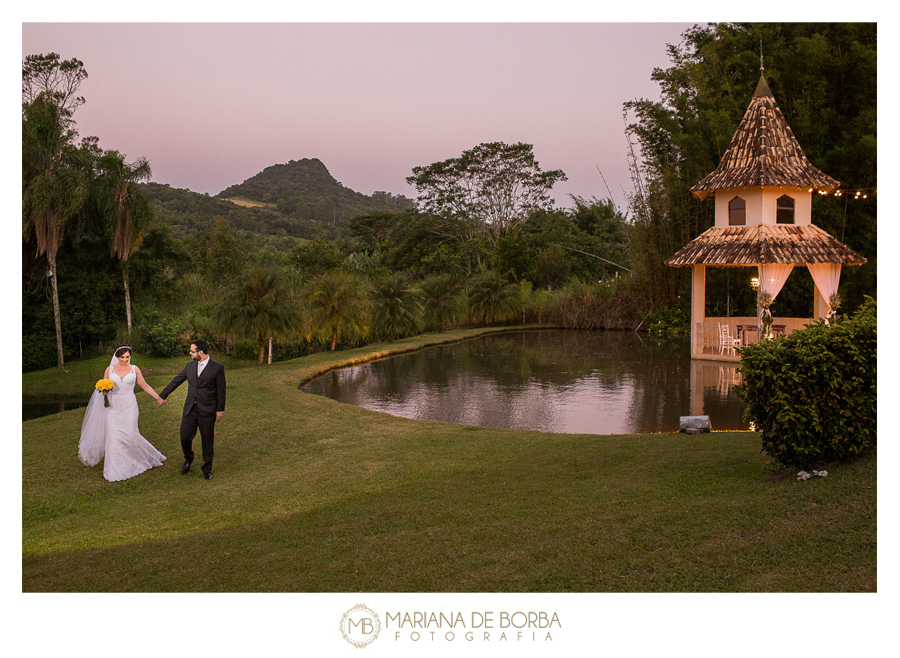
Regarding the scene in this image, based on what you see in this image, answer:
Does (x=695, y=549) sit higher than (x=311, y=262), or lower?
lower

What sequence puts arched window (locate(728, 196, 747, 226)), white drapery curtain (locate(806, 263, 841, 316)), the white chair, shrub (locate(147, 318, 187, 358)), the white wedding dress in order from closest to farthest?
the white wedding dress < white drapery curtain (locate(806, 263, 841, 316)) < arched window (locate(728, 196, 747, 226)) < the white chair < shrub (locate(147, 318, 187, 358))

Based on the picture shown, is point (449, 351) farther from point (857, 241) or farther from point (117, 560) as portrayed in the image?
point (117, 560)

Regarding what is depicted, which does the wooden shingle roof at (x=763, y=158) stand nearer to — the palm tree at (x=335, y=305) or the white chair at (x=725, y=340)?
the white chair at (x=725, y=340)

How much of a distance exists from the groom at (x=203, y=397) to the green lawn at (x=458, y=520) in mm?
458

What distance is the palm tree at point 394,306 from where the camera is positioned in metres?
22.1

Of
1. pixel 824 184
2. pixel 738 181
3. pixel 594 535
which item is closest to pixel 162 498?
pixel 594 535

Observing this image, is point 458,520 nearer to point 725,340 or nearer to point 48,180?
point 725,340

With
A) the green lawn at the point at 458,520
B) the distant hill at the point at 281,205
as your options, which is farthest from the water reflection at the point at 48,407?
the distant hill at the point at 281,205

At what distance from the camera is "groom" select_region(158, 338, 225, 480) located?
6.47 metres
